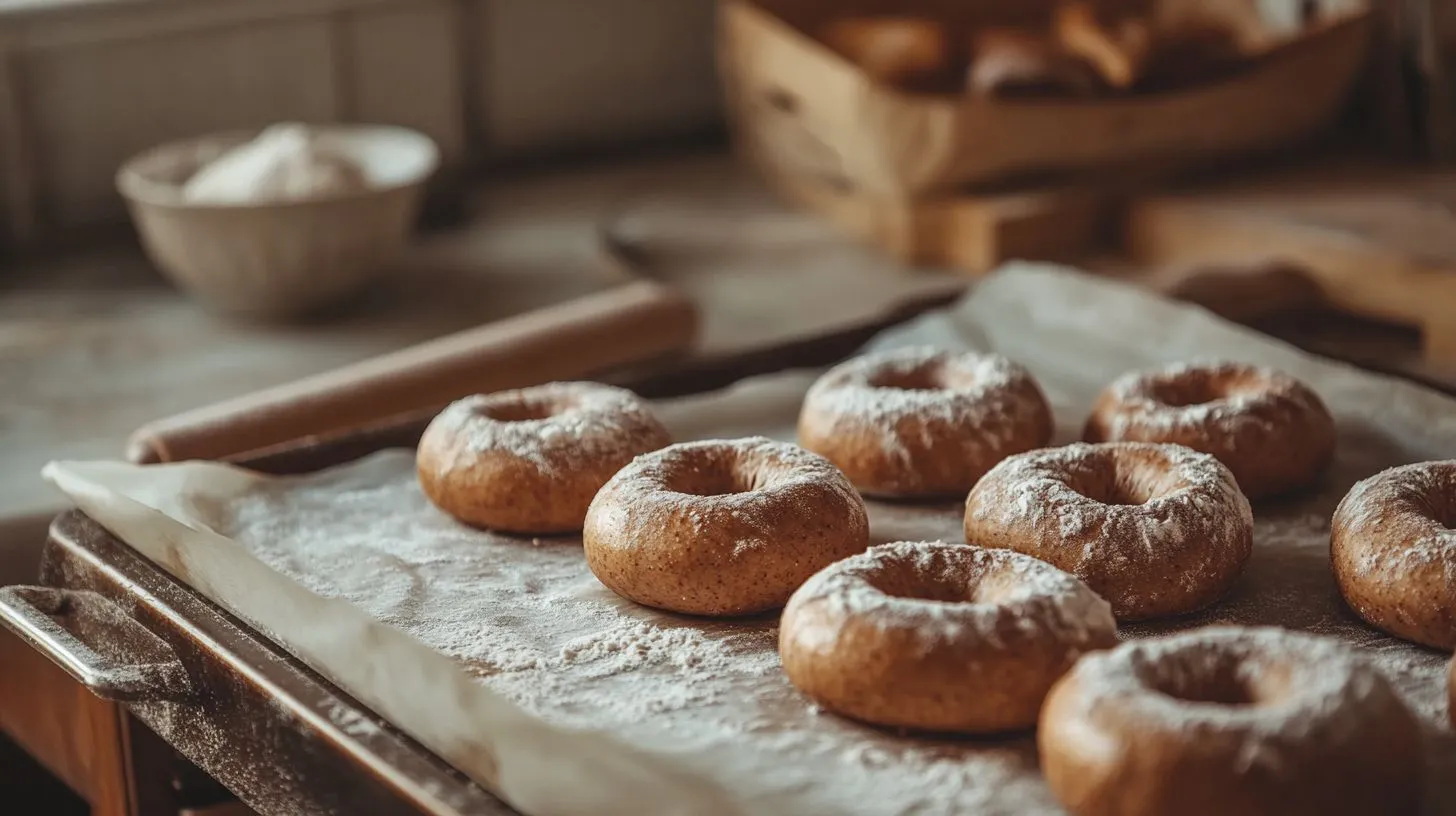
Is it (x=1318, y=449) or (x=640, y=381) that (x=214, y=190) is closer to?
(x=640, y=381)

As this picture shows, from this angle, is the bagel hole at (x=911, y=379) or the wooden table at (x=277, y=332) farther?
the bagel hole at (x=911, y=379)

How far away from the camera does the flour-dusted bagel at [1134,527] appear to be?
1.54 metres

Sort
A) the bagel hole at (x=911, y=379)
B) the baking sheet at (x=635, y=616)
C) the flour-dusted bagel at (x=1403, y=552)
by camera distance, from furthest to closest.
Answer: the bagel hole at (x=911, y=379) < the flour-dusted bagel at (x=1403, y=552) < the baking sheet at (x=635, y=616)

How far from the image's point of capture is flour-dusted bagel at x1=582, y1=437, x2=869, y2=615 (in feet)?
5.14

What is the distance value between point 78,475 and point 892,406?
890mm

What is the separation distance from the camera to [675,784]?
1181mm

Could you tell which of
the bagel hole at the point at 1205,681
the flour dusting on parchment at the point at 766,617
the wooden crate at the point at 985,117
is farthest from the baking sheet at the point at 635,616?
the wooden crate at the point at 985,117

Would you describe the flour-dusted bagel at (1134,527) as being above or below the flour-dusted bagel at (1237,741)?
below

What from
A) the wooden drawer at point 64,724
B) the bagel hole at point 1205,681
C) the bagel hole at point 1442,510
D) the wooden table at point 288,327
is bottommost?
the wooden drawer at point 64,724

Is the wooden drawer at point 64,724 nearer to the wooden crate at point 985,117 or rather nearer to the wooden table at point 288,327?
the wooden table at point 288,327

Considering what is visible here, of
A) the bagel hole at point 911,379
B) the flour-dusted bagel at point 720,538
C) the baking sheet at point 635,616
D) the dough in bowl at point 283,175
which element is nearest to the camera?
the baking sheet at point 635,616

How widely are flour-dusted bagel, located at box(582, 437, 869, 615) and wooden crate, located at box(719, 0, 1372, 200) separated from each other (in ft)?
4.21

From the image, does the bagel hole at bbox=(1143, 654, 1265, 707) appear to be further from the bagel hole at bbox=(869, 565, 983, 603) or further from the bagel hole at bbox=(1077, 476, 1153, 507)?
the bagel hole at bbox=(1077, 476, 1153, 507)

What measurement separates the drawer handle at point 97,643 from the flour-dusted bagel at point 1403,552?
3.50 ft
